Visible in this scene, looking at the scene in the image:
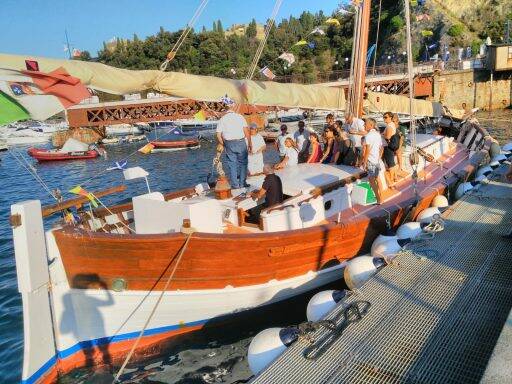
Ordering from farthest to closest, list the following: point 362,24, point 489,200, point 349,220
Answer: point 362,24 → point 489,200 → point 349,220

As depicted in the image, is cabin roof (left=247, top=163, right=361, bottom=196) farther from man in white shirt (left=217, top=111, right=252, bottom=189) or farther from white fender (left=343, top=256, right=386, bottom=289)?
white fender (left=343, top=256, right=386, bottom=289)

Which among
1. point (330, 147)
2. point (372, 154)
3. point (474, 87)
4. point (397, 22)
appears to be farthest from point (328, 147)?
point (397, 22)

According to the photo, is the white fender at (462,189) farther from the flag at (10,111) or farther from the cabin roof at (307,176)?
the flag at (10,111)

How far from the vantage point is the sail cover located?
204 inches

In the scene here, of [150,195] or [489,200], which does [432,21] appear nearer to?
[489,200]

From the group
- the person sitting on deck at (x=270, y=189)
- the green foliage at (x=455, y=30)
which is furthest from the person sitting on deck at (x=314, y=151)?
the green foliage at (x=455, y=30)

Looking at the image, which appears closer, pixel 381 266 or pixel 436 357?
pixel 436 357

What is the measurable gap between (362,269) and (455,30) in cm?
5775

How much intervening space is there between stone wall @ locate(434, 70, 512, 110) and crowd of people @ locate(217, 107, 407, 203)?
38.4 metres

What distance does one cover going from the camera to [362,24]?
10797 millimetres

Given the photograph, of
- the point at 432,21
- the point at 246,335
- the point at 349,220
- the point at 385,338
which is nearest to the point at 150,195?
the point at 246,335

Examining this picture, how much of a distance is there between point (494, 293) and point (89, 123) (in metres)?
42.0

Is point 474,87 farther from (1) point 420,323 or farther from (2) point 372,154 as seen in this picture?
(1) point 420,323

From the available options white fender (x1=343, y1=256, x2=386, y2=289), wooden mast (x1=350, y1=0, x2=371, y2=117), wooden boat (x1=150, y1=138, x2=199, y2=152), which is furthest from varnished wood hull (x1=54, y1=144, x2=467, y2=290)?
wooden boat (x1=150, y1=138, x2=199, y2=152)
